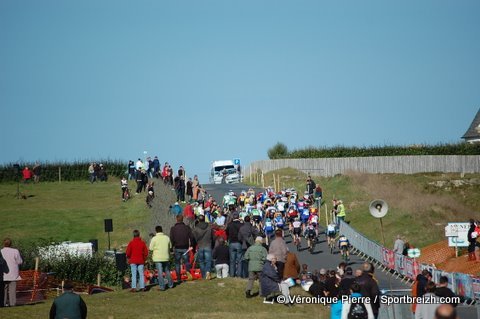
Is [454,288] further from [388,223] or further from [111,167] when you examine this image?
[111,167]

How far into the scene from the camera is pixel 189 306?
25219 mm

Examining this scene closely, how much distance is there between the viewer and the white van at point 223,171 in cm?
9025

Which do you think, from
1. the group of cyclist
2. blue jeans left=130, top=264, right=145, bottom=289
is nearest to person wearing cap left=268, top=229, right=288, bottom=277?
blue jeans left=130, top=264, right=145, bottom=289

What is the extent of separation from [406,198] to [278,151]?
4382 centimetres

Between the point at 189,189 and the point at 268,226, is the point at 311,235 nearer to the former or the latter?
the point at 268,226

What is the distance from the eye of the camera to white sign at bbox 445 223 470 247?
129ft

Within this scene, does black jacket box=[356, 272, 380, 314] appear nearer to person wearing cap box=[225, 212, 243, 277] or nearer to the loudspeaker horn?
the loudspeaker horn

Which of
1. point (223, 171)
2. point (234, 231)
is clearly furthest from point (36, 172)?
point (234, 231)

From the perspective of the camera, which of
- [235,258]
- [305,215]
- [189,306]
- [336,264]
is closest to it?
[189,306]

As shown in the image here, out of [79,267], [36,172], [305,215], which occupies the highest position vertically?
[36,172]

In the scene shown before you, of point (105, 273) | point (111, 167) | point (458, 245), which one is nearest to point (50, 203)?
point (111, 167)

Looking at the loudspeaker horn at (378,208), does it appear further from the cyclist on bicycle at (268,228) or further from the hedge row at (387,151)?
the hedge row at (387,151)

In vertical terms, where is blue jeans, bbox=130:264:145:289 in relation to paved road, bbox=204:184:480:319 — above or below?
above

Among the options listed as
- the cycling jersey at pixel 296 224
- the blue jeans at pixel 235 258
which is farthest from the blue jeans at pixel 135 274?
the cycling jersey at pixel 296 224
